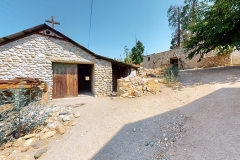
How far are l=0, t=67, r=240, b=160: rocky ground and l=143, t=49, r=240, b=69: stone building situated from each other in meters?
10.1

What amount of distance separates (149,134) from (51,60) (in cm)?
626

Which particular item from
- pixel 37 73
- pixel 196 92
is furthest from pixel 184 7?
pixel 37 73

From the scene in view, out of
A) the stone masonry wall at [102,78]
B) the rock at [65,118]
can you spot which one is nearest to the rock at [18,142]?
the rock at [65,118]

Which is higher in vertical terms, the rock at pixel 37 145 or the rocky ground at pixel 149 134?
the rocky ground at pixel 149 134

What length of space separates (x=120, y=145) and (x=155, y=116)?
1.68 metres

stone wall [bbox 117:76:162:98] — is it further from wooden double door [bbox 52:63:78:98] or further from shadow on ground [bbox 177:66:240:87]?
wooden double door [bbox 52:63:78:98]

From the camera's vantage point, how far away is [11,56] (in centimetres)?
562

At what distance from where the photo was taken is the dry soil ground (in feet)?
7.29

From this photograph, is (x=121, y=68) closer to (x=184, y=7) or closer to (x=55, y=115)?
(x=55, y=115)

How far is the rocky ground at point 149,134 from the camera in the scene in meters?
2.25

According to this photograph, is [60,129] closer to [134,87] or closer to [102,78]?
[134,87]

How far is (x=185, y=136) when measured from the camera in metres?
2.63

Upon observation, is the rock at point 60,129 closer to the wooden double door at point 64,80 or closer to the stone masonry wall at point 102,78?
the wooden double door at point 64,80

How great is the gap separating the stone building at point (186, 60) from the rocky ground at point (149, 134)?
33.3ft
